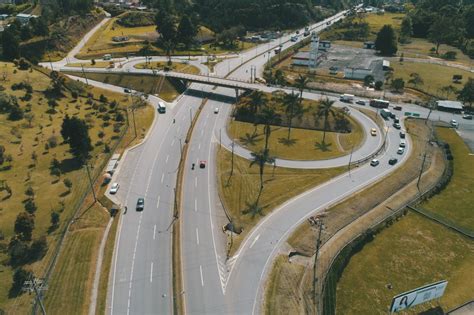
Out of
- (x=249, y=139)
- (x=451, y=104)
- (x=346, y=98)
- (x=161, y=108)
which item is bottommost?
(x=249, y=139)

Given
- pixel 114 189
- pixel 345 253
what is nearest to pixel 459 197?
pixel 345 253

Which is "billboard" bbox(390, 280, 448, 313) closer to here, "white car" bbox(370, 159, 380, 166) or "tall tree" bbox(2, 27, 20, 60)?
"white car" bbox(370, 159, 380, 166)

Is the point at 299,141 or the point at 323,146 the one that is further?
the point at 299,141

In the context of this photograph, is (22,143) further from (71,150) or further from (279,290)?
(279,290)

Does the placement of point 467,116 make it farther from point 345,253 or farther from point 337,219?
point 345,253

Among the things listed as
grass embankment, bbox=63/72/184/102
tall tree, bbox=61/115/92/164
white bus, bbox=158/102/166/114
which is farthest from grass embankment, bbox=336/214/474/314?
grass embankment, bbox=63/72/184/102

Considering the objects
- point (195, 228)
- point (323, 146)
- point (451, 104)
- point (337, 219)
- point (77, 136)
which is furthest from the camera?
point (451, 104)

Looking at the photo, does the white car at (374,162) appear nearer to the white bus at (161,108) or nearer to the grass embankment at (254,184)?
the grass embankment at (254,184)

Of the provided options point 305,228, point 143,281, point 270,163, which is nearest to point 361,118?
point 270,163
